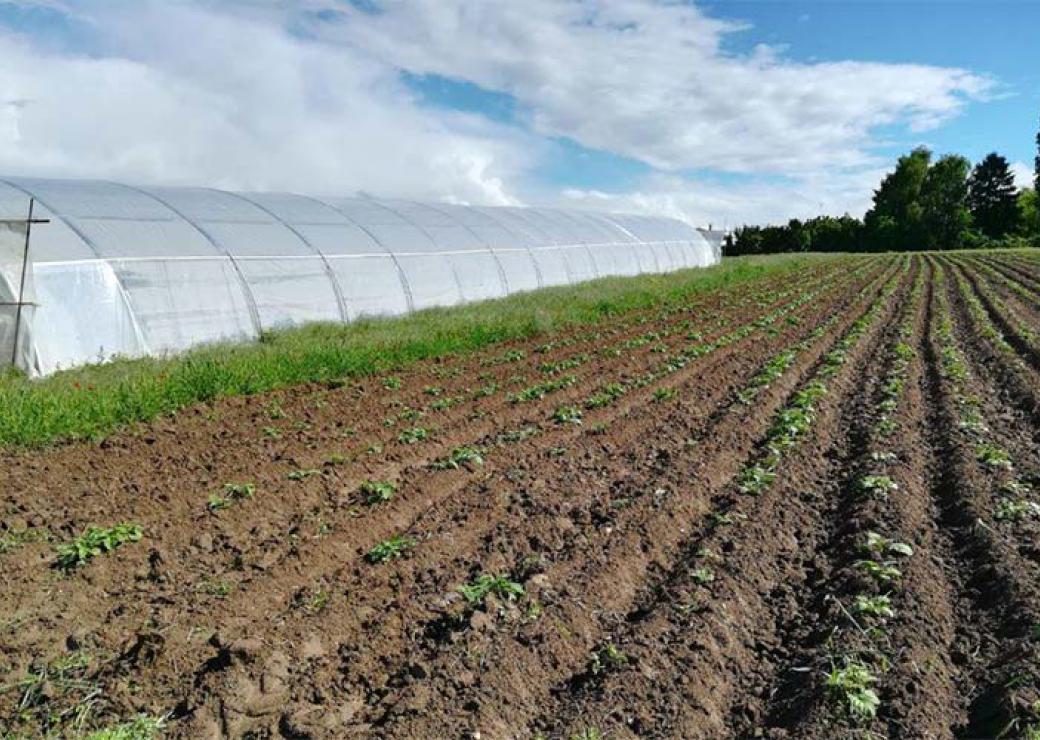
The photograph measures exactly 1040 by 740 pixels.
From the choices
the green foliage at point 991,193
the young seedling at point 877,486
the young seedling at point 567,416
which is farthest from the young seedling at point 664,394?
the green foliage at point 991,193

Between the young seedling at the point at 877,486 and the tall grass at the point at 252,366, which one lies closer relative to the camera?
the young seedling at the point at 877,486

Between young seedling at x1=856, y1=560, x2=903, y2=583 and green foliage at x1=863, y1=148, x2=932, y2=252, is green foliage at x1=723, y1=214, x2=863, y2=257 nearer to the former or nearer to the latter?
green foliage at x1=863, y1=148, x2=932, y2=252

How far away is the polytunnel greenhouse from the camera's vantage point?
1166 cm

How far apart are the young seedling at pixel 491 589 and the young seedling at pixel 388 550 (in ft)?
2.45

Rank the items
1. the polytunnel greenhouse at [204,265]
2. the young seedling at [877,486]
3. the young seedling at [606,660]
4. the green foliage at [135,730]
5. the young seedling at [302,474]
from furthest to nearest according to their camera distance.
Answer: the polytunnel greenhouse at [204,265] → the young seedling at [302,474] → the young seedling at [877,486] → the young seedling at [606,660] → the green foliage at [135,730]

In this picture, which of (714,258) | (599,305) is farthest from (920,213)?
(599,305)

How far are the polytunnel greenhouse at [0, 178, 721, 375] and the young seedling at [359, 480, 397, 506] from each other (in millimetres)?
7323

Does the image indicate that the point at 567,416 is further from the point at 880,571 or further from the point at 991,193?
the point at 991,193

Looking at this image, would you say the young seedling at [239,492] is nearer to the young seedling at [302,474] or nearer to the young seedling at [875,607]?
the young seedling at [302,474]

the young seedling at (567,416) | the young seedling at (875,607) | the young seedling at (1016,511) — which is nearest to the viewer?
the young seedling at (875,607)

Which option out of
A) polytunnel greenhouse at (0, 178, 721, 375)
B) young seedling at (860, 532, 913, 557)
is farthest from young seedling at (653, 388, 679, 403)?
polytunnel greenhouse at (0, 178, 721, 375)

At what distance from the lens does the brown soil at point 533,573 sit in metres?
3.80

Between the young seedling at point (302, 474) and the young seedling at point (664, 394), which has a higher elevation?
the young seedling at point (302, 474)

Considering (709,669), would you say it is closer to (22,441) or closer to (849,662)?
(849,662)
